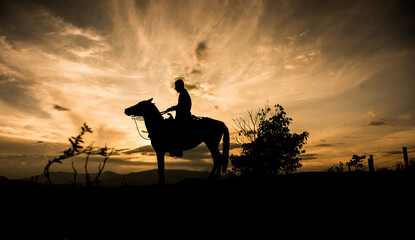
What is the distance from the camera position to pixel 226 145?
9359 mm

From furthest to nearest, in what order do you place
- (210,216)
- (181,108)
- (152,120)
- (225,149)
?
(225,149) < (181,108) < (152,120) < (210,216)

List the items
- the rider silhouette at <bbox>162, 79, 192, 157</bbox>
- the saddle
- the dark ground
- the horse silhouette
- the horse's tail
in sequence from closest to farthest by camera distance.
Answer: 1. the dark ground
2. the horse silhouette
3. the saddle
4. the rider silhouette at <bbox>162, 79, 192, 157</bbox>
5. the horse's tail

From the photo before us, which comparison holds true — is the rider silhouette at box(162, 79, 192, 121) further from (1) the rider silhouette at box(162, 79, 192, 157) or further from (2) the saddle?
(2) the saddle

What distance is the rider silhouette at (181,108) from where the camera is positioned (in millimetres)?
8590

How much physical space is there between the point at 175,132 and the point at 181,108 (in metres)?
1.03

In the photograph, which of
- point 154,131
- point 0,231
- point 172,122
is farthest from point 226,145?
point 0,231

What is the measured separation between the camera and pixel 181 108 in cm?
870

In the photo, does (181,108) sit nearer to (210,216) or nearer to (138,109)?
(138,109)

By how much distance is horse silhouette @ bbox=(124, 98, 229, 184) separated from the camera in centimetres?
829

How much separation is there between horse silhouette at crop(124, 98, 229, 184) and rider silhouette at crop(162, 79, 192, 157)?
9cm

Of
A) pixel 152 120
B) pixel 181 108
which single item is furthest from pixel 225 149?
pixel 152 120

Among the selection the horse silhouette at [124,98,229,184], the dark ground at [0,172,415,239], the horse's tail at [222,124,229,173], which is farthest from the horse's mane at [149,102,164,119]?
the dark ground at [0,172,415,239]

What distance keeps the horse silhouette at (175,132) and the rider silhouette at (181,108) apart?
0.09 meters

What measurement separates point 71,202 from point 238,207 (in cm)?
254
